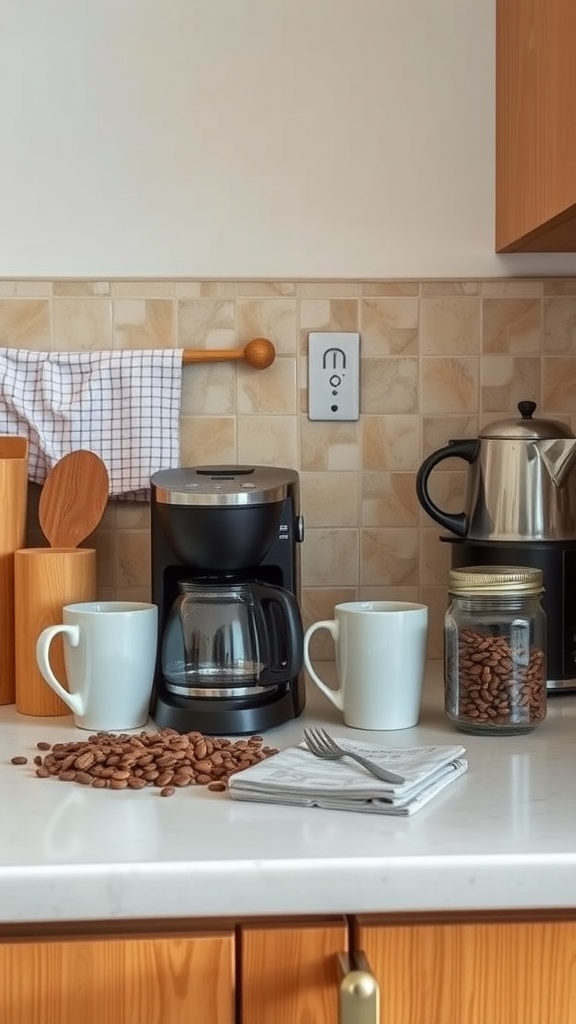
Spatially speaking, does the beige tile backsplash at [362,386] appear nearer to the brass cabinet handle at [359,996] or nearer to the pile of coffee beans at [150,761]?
the pile of coffee beans at [150,761]

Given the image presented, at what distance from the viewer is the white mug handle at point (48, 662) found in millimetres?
1179

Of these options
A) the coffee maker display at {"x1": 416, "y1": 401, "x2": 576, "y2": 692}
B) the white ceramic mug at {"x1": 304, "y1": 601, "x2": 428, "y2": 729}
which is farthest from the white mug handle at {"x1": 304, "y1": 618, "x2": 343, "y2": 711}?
the coffee maker display at {"x1": 416, "y1": 401, "x2": 576, "y2": 692}

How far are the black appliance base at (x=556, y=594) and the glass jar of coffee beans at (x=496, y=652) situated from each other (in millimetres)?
123

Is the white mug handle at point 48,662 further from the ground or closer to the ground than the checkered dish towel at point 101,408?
closer to the ground

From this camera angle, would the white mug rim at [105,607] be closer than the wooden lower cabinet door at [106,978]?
No

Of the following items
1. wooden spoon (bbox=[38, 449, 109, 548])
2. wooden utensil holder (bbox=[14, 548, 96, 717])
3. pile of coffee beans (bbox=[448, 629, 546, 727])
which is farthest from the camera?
wooden spoon (bbox=[38, 449, 109, 548])

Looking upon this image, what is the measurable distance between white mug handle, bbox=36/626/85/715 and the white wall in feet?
1.73

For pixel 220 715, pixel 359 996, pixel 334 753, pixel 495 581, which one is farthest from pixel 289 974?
pixel 495 581

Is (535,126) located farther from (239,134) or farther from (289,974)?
(289,974)

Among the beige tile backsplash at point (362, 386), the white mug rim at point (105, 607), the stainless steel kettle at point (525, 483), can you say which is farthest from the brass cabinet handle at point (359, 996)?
the beige tile backsplash at point (362, 386)

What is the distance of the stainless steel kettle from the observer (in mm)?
1329

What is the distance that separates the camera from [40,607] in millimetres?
1285

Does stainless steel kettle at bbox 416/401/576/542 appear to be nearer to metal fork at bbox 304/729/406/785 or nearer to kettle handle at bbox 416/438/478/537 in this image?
kettle handle at bbox 416/438/478/537

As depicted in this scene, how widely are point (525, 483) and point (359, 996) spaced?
687mm
